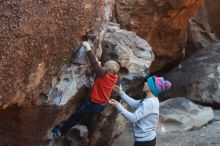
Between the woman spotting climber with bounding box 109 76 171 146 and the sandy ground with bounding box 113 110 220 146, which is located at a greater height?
the woman spotting climber with bounding box 109 76 171 146

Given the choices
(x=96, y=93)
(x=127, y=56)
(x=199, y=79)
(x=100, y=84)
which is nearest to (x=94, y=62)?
(x=100, y=84)

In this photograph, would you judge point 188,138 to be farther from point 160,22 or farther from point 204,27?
point 204,27

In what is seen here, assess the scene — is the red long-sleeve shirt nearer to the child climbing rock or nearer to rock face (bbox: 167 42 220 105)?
the child climbing rock

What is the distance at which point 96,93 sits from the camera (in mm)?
6270

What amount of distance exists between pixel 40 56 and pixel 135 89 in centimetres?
225

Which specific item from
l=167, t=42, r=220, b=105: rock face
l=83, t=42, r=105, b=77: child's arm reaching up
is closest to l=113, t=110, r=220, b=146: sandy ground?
l=167, t=42, r=220, b=105: rock face

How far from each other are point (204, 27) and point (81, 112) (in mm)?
8611

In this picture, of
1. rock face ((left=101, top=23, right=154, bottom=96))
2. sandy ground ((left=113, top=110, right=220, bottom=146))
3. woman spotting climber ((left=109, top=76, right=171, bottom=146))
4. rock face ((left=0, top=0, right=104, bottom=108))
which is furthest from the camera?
sandy ground ((left=113, top=110, right=220, bottom=146))

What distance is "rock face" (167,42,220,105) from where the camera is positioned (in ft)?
32.8

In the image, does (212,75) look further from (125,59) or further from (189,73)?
(125,59)

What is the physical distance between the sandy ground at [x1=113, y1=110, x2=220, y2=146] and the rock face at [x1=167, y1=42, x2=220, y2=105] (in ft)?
3.91

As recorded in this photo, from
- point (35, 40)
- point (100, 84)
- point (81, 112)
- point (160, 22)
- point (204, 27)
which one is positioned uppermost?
point (35, 40)

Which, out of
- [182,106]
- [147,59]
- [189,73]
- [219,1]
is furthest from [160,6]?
[219,1]

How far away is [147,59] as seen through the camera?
7508mm
